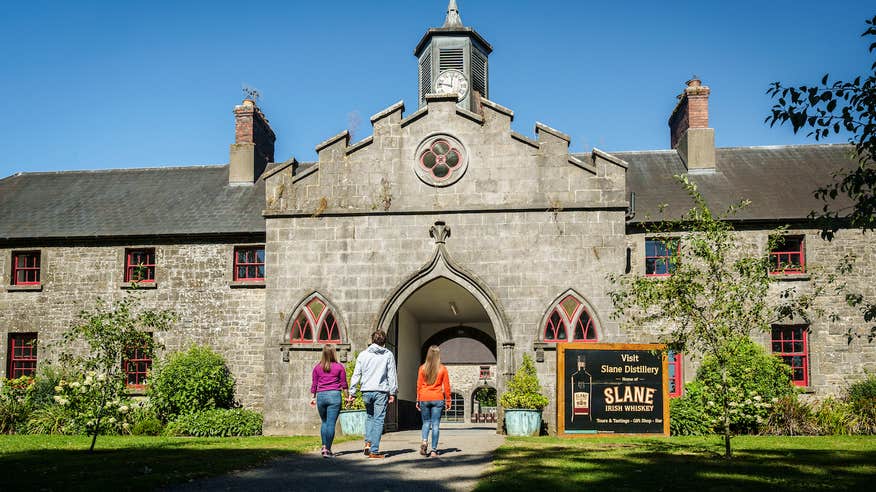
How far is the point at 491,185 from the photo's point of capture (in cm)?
2033

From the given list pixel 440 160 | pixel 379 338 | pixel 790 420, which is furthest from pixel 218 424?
pixel 790 420

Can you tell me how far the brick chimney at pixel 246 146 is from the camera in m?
A: 26.9

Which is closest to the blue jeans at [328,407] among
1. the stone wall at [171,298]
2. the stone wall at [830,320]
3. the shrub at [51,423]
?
the stone wall at [171,298]

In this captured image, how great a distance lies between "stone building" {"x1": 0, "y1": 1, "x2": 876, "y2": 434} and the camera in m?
20.0

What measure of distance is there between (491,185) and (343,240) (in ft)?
12.4

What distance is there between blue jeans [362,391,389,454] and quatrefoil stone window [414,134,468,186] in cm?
885

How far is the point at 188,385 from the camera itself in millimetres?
22000

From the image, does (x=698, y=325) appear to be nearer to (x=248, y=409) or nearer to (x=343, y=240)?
(x=343, y=240)

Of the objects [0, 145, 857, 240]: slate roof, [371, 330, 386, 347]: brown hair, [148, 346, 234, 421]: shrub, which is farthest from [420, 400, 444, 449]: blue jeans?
[0, 145, 857, 240]: slate roof

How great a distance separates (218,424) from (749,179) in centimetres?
1621

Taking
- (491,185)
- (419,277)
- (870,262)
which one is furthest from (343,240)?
(870,262)

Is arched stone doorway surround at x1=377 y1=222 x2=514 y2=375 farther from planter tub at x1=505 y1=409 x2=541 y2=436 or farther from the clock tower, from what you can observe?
the clock tower

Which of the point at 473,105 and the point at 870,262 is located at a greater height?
the point at 473,105

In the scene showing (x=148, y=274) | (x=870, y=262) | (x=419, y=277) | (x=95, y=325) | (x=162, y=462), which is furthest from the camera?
(x=148, y=274)
